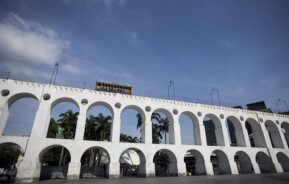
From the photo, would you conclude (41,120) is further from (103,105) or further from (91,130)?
(91,130)

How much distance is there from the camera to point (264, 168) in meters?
36.9

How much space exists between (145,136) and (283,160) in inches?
1157

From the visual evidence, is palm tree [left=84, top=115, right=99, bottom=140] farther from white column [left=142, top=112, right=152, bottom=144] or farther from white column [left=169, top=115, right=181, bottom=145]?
white column [left=169, top=115, right=181, bottom=145]

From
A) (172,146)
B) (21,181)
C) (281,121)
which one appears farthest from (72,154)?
(281,121)

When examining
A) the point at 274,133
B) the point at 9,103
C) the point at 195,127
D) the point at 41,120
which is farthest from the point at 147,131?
the point at 274,133

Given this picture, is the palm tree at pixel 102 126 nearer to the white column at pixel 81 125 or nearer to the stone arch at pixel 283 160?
the white column at pixel 81 125

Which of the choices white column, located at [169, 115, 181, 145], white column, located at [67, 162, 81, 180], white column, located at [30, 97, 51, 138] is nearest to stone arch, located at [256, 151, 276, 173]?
white column, located at [169, 115, 181, 145]

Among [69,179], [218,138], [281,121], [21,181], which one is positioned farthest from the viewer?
[281,121]

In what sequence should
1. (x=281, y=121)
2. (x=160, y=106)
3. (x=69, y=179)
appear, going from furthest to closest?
(x=281, y=121) < (x=160, y=106) < (x=69, y=179)

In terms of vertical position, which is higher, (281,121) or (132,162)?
(281,121)

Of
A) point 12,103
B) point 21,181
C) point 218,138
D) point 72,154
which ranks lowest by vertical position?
point 21,181

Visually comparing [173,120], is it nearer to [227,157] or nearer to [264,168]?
[227,157]

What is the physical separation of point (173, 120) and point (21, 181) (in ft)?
68.3

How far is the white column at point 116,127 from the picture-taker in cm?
2702
